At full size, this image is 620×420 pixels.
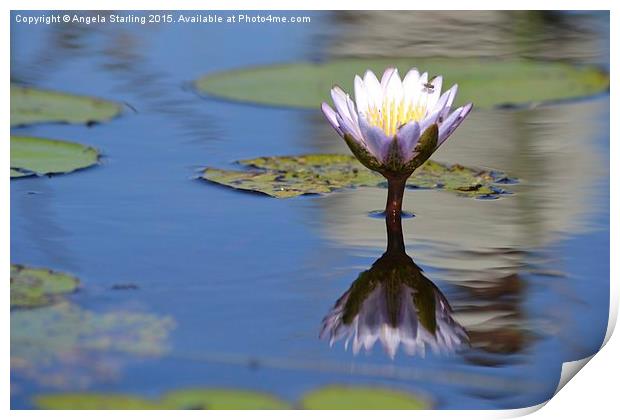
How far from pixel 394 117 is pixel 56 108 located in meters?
1.23

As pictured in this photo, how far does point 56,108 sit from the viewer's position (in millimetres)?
2932

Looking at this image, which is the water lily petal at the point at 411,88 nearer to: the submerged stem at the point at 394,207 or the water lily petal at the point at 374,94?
the water lily petal at the point at 374,94

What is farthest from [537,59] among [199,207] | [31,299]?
[31,299]

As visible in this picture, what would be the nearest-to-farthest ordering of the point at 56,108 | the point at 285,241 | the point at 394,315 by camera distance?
the point at 394,315
the point at 285,241
the point at 56,108

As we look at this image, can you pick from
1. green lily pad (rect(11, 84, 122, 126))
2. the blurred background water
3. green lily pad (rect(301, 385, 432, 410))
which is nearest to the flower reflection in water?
the blurred background water

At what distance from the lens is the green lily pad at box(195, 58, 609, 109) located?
313cm

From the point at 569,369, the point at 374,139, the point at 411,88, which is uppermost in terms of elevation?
the point at 411,88

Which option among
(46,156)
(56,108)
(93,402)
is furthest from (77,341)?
(56,108)

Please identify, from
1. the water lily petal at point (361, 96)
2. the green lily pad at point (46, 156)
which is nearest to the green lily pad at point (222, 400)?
the water lily petal at point (361, 96)

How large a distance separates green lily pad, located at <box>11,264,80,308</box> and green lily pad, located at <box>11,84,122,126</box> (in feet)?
3.37

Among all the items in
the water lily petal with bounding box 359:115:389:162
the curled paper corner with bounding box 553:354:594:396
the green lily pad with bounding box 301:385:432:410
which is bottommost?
the curled paper corner with bounding box 553:354:594:396

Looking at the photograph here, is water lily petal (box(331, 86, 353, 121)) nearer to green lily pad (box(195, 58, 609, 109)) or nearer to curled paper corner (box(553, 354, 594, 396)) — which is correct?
curled paper corner (box(553, 354, 594, 396))

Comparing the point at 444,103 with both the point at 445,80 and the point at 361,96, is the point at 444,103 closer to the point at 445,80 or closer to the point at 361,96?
the point at 361,96

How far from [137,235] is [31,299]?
38cm
